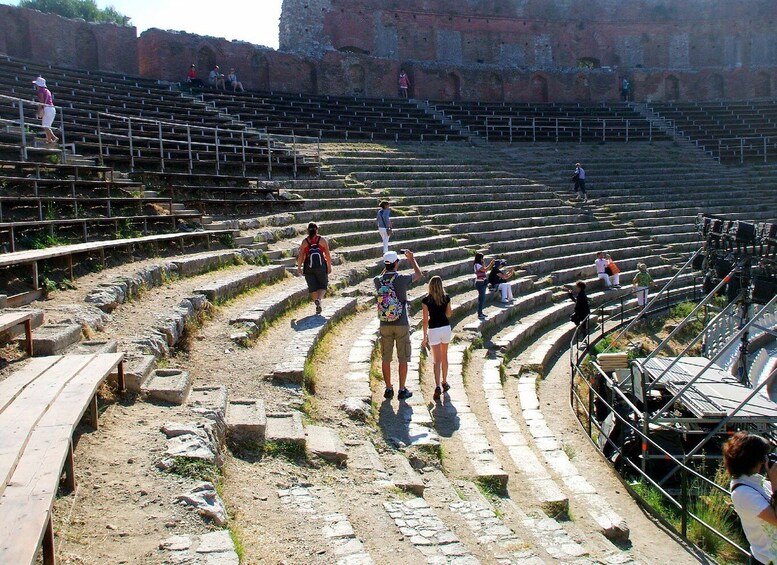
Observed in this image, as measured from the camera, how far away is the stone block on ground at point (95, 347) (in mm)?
5508

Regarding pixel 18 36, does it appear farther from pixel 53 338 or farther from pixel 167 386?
pixel 167 386

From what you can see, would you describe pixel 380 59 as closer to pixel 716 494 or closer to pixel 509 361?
pixel 509 361

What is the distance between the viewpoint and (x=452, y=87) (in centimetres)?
3441

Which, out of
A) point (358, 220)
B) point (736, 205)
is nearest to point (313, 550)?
point (358, 220)

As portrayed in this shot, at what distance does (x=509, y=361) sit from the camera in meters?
11.1

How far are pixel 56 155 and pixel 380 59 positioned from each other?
73.9 ft

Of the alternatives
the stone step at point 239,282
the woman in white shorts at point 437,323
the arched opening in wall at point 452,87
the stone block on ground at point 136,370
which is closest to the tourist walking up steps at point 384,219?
the stone step at point 239,282

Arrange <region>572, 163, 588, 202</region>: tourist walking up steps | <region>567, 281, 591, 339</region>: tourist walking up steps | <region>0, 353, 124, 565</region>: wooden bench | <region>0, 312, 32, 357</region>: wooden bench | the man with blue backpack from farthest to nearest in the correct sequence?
1. <region>572, 163, 588, 202</region>: tourist walking up steps
2. <region>567, 281, 591, 339</region>: tourist walking up steps
3. the man with blue backpack
4. <region>0, 312, 32, 357</region>: wooden bench
5. <region>0, 353, 124, 565</region>: wooden bench

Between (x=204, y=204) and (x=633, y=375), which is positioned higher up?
(x=204, y=204)

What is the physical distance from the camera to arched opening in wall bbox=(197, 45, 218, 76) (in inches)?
1093

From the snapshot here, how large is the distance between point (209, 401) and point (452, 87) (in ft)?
102

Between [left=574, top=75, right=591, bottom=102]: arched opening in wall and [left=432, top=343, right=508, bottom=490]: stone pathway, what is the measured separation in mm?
29529

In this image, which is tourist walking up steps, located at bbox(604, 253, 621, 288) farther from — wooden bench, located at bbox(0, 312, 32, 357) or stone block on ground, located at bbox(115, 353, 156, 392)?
wooden bench, located at bbox(0, 312, 32, 357)

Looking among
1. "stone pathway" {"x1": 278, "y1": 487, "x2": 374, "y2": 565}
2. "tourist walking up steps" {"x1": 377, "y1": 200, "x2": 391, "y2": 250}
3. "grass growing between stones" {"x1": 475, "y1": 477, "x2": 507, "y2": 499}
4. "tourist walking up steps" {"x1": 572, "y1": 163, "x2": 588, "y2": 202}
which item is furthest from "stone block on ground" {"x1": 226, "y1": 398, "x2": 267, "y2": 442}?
"tourist walking up steps" {"x1": 572, "y1": 163, "x2": 588, "y2": 202}
